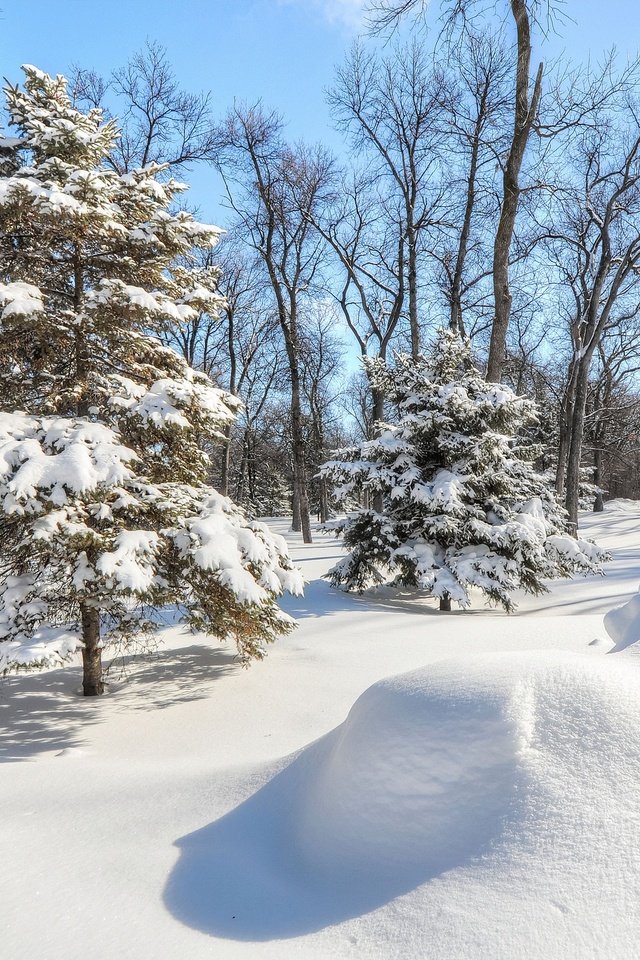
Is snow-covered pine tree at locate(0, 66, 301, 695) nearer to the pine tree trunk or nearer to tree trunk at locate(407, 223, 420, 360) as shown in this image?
the pine tree trunk

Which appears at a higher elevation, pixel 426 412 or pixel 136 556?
pixel 426 412

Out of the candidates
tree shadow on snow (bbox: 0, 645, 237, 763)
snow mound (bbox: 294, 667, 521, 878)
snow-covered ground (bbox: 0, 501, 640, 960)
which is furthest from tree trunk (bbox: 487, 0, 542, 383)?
snow mound (bbox: 294, 667, 521, 878)

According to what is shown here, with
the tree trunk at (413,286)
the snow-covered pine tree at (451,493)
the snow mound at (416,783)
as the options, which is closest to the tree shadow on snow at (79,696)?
the snow mound at (416,783)

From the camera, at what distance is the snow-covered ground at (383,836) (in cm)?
186

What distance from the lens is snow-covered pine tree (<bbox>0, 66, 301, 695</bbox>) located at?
4562 mm

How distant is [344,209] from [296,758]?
17.5 m

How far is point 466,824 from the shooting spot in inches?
83.5

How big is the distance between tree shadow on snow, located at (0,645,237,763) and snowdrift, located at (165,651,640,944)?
8.63 ft

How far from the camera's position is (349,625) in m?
7.77

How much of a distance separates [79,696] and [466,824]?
4782 mm

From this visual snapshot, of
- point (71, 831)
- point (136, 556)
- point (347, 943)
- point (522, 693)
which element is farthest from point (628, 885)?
point (136, 556)

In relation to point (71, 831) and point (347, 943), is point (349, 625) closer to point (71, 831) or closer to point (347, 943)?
point (71, 831)

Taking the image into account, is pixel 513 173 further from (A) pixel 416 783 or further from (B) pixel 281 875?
(B) pixel 281 875

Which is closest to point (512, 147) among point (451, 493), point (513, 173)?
point (513, 173)
